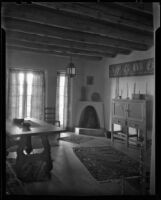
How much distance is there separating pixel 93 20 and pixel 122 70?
2.37ft

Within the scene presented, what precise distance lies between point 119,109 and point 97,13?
1.11m

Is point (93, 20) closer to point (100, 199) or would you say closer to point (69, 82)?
point (69, 82)

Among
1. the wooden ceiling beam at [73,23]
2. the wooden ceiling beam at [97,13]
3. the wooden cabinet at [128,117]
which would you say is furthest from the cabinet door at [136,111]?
the wooden ceiling beam at [97,13]

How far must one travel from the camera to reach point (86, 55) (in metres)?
2.28

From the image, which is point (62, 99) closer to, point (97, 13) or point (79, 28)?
point (79, 28)

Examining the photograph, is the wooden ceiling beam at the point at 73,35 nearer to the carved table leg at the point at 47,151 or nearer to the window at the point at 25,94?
the window at the point at 25,94

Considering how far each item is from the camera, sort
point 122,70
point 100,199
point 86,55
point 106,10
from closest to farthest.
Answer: point 100,199, point 106,10, point 122,70, point 86,55

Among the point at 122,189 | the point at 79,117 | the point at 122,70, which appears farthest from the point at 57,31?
the point at 122,189

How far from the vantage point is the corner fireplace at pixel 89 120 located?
2.29 m

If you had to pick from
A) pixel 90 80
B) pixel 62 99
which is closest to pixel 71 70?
pixel 90 80

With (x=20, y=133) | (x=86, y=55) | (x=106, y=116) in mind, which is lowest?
(x=20, y=133)

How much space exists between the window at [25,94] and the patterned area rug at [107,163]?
714 millimetres

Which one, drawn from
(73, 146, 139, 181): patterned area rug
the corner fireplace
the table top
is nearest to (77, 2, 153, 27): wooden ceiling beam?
the corner fireplace

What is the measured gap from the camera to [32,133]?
202 cm
